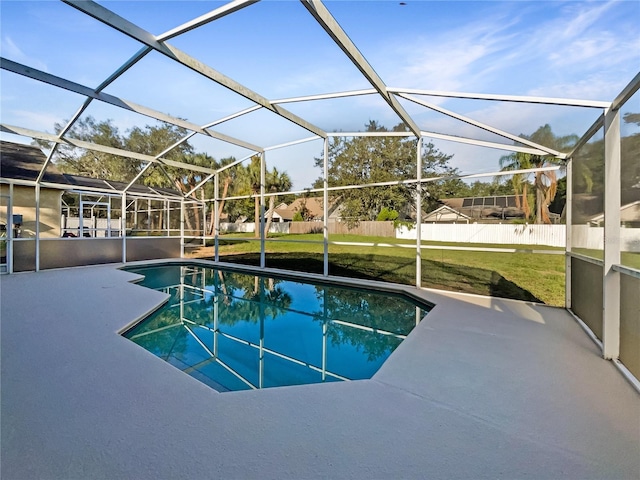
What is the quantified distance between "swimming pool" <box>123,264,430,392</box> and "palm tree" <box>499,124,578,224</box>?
9.56 ft

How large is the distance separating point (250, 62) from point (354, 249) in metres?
10.4

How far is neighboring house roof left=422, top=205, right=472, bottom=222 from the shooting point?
6.93 meters

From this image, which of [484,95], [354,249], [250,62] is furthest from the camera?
[354,249]

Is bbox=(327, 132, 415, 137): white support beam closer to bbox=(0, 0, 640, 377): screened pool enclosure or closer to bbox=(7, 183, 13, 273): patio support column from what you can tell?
bbox=(0, 0, 640, 377): screened pool enclosure

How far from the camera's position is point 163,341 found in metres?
3.62

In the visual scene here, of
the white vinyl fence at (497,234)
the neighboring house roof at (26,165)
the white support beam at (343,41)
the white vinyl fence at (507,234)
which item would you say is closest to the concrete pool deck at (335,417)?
the white vinyl fence at (507,234)

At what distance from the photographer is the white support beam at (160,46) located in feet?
9.50

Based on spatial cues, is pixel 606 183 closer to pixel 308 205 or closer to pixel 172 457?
pixel 172 457

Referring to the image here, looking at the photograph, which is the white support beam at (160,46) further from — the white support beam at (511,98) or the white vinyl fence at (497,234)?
the white vinyl fence at (497,234)

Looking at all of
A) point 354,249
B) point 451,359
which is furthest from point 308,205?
point 451,359

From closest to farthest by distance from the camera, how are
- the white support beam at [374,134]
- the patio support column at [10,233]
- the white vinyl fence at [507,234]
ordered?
1. the white vinyl fence at [507,234]
2. the white support beam at [374,134]
3. the patio support column at [10,233]

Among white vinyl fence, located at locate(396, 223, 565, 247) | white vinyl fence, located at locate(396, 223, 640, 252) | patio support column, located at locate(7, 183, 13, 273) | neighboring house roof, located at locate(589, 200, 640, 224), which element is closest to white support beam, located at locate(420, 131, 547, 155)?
white vinyl fence, located at locate(396, 223, 640, 252)

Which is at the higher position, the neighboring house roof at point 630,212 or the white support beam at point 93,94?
the white support beam at point 93,94

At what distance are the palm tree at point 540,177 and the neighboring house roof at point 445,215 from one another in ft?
3.74
